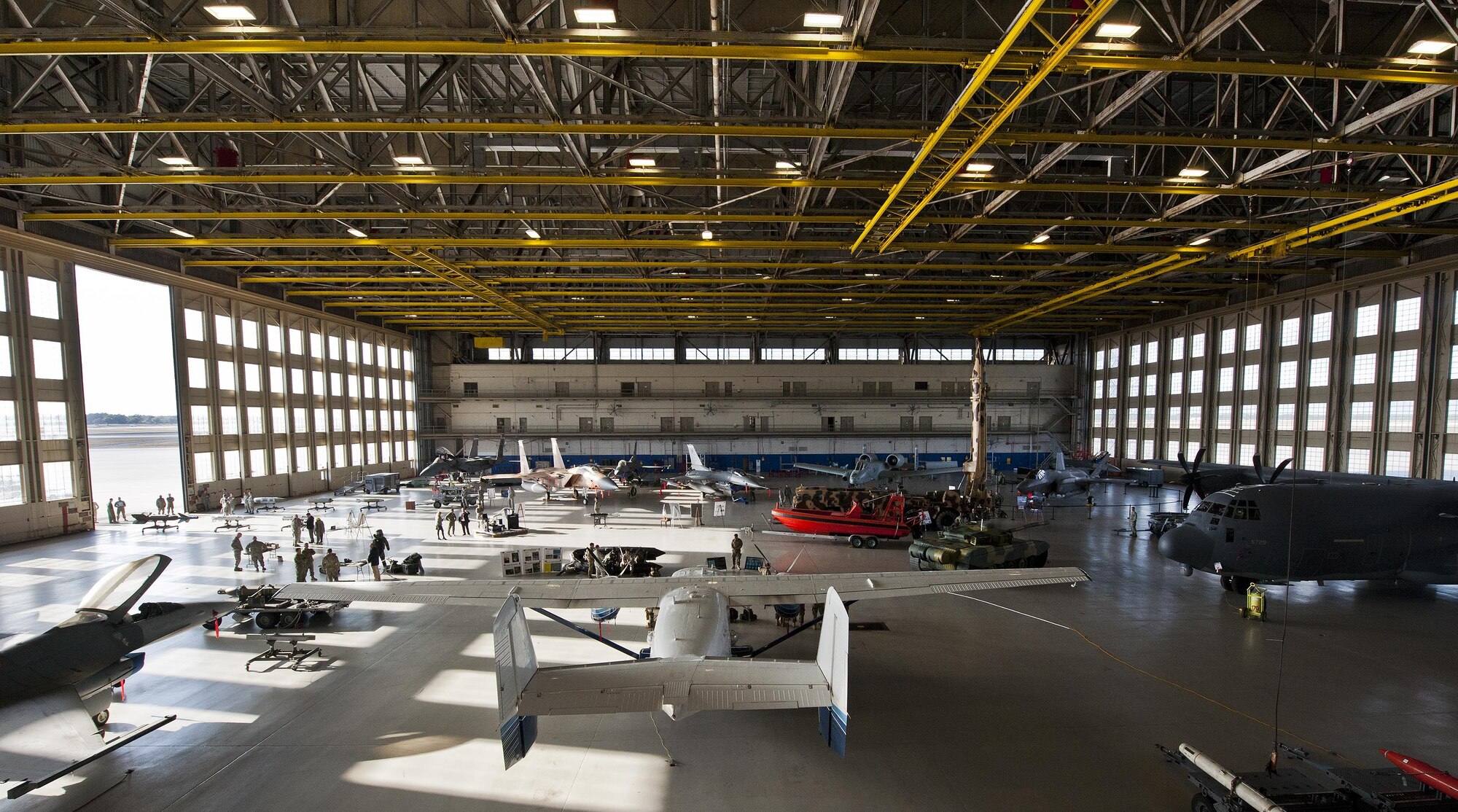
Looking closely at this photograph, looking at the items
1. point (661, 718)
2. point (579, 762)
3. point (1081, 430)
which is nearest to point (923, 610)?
point (661, 718)

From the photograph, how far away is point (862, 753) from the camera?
840cm

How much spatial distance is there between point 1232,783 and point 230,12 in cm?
1902

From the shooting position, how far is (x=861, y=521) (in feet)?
73.2

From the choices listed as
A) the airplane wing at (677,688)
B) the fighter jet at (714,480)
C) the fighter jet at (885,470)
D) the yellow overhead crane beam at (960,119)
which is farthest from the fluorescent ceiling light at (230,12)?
the fighter jet at (885,470)

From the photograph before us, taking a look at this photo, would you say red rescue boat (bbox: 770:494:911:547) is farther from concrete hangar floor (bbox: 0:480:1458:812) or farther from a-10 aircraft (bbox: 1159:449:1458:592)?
a-10 aircraft (bbox: 1159:449:1458:592)

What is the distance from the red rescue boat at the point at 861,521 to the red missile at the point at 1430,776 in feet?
52.1

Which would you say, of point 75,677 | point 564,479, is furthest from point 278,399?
point 75,677

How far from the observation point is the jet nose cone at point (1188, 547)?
1534 cm

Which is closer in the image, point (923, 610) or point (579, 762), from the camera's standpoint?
point (579, 762)

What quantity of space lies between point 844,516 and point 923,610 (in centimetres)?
764

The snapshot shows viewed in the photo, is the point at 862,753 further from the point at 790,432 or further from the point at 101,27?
the point at 790,432

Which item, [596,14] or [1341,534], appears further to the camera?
[1341,534]

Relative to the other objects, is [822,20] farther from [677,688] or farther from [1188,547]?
[1188,547]

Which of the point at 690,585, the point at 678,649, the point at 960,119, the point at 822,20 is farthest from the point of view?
the point at 960,119
